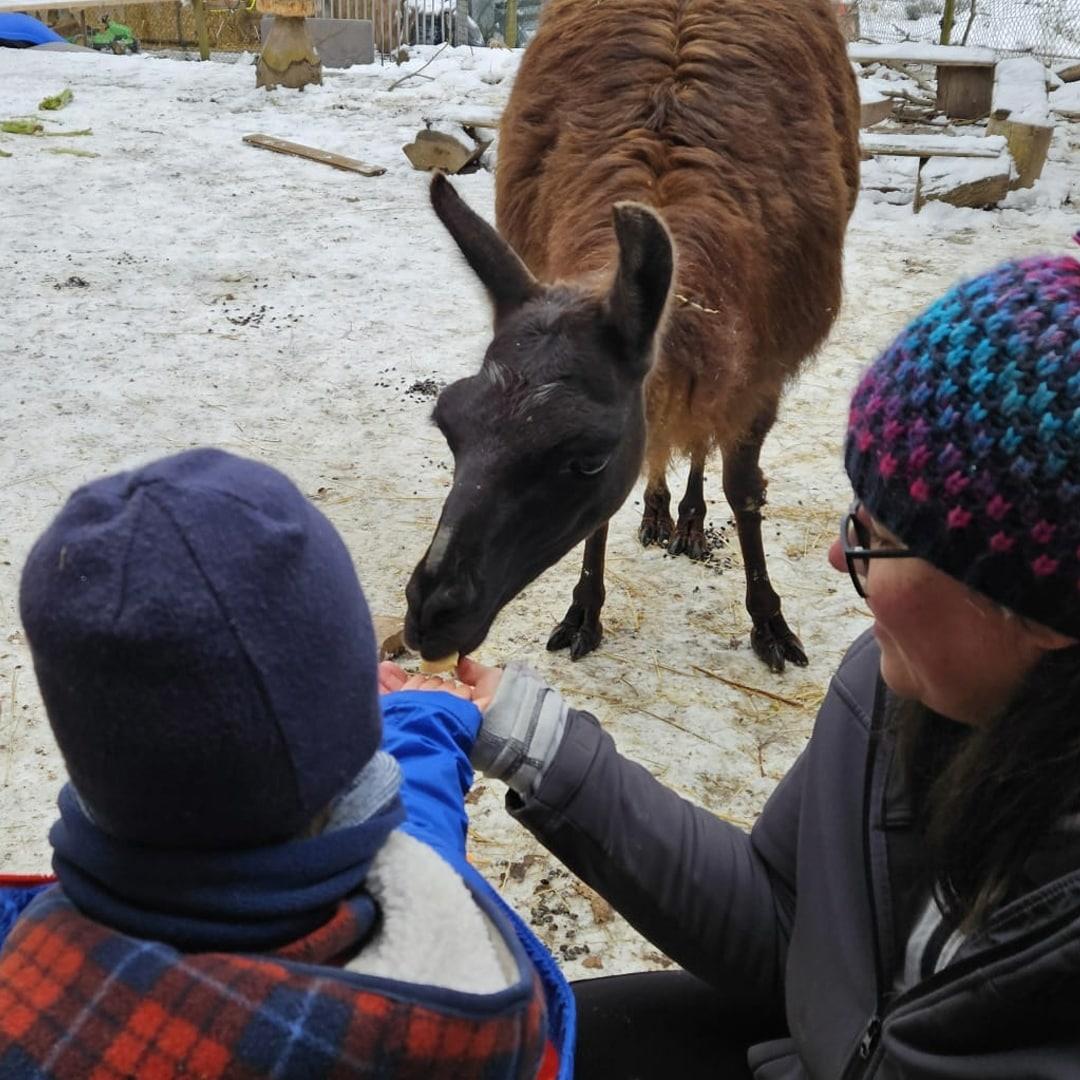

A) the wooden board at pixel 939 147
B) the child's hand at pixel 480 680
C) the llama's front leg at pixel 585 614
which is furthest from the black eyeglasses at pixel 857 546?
the wooden board at pixel 939 147

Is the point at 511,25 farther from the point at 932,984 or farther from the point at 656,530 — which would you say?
the point at 932,984

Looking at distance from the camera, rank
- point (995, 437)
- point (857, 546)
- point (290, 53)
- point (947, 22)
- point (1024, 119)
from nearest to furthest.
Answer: point (995, 437) → point (857, 546) → point (1024, 119) → point (290, 53) → point (947, 22)

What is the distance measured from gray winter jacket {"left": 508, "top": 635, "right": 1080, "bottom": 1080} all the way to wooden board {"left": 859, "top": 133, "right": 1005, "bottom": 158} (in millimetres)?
7713

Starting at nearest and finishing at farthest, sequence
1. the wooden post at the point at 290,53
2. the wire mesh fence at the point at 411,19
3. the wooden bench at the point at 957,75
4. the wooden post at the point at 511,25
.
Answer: the wooden bench at the point at 957,75 < the wooden post at the point at 290,53 < the wooden post at the point at 511,25 < the wire mesh fence at the point at 411,19

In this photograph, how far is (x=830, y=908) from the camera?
167 centimetres

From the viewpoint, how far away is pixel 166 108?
11023mm

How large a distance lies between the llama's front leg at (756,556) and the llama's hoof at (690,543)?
0.51 m

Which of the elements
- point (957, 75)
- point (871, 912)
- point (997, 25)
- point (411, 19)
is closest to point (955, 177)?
point (957, 75)

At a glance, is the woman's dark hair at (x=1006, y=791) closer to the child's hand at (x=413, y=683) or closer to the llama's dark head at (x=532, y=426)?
the child's hand at (x=413, y=683)

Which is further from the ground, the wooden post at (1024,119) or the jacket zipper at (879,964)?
the wooden post at (1024,119)

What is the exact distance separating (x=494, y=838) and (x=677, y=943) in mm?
1258

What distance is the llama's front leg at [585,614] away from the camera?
396cm

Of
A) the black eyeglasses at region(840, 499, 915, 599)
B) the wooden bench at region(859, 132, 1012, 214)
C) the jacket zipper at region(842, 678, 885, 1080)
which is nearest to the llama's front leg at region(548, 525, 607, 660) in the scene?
the jacket zipper at region(842, 678, 885, 1080)

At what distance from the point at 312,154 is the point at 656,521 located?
20.8 feet
